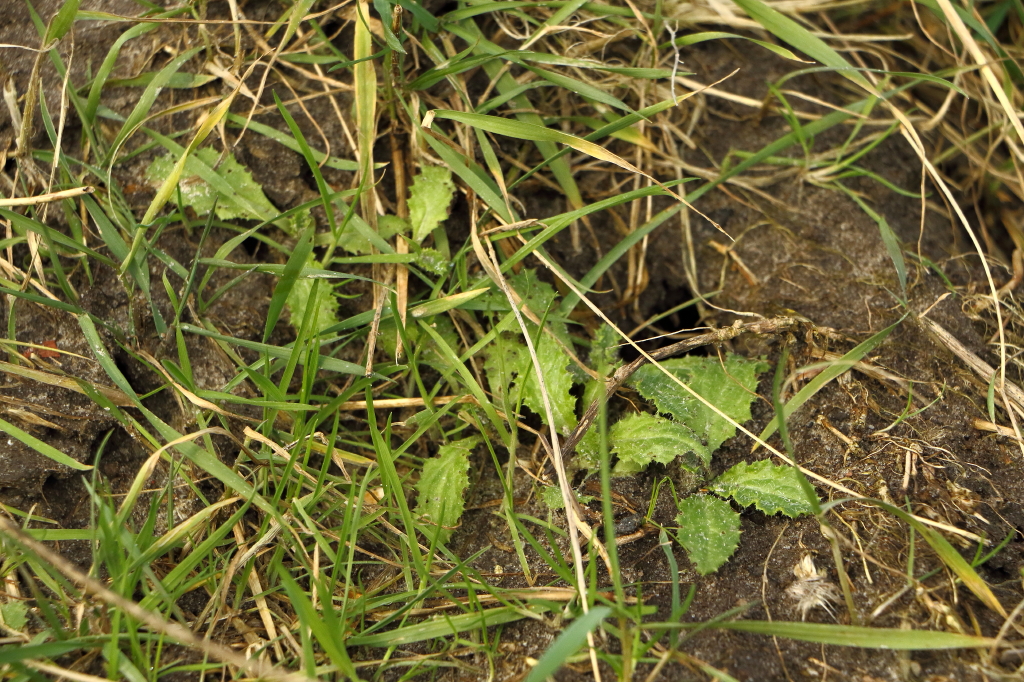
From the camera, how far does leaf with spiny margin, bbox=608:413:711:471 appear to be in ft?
5.50

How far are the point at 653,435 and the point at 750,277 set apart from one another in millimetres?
615

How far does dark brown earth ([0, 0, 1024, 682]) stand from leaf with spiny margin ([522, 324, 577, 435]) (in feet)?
0.60

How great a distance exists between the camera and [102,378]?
68.8 inches

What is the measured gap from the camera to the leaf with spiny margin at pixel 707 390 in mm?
1747

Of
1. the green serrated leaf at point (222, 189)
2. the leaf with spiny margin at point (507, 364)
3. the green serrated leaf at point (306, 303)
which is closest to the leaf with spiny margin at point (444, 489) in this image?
the leaf with spiny margin at point (507, 364)

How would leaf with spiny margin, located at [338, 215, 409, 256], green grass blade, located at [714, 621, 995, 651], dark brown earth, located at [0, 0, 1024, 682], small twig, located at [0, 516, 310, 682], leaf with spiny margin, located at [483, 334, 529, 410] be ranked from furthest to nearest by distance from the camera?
leaf with spiny margin, located at [338, 215, 409, 256], leaf with spiny margin, located at [483, 334, 529, 410], dark brown earth, located at [0, 0, 1024, 682], green grass blade, located at [714, 621, 995, 651], small twig, located at [0, 516, 310, 682]

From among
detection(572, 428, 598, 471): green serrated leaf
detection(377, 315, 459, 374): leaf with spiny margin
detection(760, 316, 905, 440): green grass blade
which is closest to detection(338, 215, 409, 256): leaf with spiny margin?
detection(377, 315, 459, 374): leaf with spiny margin

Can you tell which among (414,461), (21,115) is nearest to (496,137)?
(414,461)

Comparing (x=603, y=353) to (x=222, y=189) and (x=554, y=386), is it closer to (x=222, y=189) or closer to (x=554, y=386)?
(x=554, y=386)

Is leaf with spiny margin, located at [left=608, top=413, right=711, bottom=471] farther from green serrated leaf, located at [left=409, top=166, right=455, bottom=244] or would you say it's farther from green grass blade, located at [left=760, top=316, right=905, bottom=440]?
green serrated leaf, located at [left=409, top=166, right=455, bottom=244]

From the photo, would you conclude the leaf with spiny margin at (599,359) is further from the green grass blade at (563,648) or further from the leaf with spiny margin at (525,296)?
the green grass blade at (563,648)

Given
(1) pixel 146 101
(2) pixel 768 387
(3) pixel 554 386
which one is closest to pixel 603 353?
(3) pixel 554 386

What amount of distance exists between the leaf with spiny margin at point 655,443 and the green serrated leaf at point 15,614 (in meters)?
1.28

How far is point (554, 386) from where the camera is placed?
1.79 m
